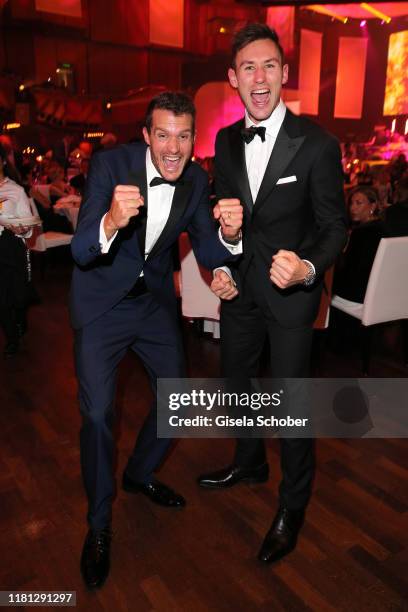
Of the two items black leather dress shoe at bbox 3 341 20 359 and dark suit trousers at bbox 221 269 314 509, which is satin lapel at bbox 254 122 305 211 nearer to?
dark suit trousers at bbox 221 269 314 509

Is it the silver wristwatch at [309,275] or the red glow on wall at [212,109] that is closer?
the silver wristwatch at [309,275]

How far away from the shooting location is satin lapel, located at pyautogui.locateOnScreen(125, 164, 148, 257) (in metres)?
1.95

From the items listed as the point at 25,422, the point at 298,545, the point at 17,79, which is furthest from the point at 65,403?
the point at 17,79

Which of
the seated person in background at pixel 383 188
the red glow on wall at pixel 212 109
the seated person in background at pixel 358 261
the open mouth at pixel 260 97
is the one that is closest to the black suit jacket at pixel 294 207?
the open mouth at pixel 260 97

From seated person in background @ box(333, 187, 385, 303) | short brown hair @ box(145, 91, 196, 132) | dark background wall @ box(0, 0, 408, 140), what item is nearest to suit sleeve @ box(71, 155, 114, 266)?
short brown hair @ box(145, 91, 196, 132)

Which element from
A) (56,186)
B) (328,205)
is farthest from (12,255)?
(56,186)

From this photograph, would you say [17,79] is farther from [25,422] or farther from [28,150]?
[25,422]

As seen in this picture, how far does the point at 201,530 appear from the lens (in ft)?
7.27

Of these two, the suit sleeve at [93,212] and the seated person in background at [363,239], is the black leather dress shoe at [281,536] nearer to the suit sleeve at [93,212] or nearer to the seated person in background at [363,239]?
the suit sleeve at [93,212]

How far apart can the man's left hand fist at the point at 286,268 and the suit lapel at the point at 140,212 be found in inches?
22.4

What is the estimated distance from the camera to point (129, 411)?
325 cm

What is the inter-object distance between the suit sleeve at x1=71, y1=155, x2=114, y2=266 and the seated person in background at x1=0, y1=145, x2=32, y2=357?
2085 millimetres

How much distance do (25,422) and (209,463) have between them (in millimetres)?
1147

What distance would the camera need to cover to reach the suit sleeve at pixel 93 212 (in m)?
1.79
